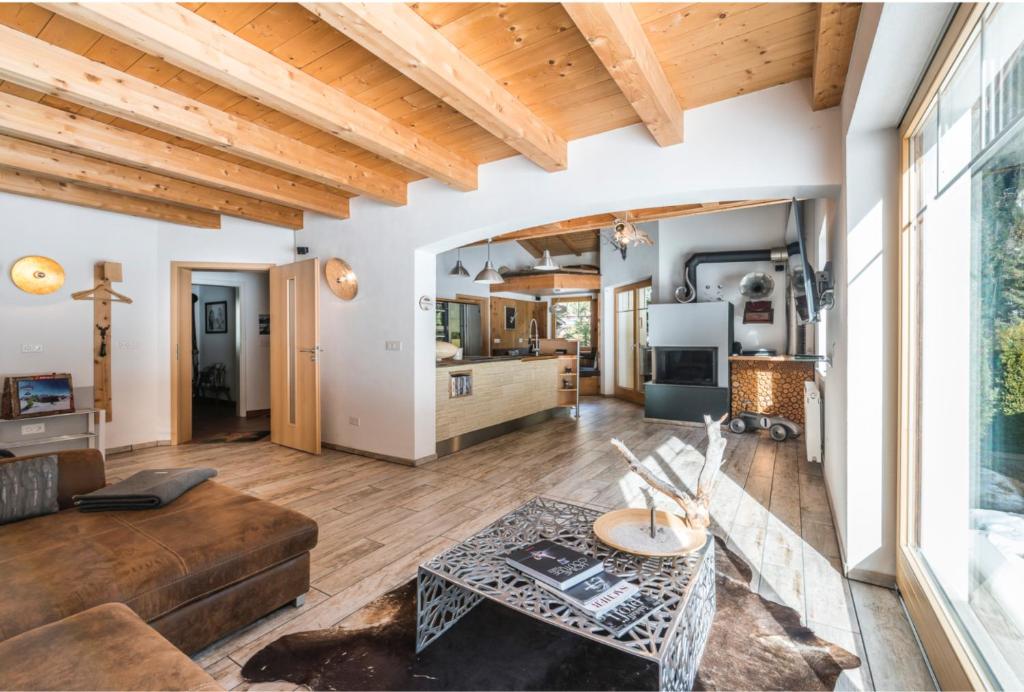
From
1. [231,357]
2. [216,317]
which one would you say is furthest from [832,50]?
[216,317]

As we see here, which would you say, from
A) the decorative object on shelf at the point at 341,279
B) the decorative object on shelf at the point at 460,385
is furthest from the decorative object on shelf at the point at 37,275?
the decorative object on shelf at the point at 460,385

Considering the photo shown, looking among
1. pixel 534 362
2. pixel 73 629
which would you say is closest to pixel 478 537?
pixel 73 629

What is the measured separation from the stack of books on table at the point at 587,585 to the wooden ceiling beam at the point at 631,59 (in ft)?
6.61

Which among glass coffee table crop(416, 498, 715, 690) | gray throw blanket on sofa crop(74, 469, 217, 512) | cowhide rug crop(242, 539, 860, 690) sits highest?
gray throw blanket on sofa crop(74, 469, 217, 512)

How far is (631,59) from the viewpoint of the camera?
211cm

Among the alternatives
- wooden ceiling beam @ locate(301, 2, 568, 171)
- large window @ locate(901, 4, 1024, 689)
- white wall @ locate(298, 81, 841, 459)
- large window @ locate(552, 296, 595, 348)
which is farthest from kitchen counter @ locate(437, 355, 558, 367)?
large window @ locate(552, 296, 595, 348)

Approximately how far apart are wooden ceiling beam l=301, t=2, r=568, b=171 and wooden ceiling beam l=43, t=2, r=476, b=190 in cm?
66

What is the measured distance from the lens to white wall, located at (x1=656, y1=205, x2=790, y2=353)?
20.4 ft

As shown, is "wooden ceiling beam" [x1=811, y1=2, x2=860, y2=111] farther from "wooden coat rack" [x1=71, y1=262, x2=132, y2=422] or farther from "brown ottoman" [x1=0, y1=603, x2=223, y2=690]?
"wooden coat rack" [x1=71, y1=262, x2=132, y2=422]

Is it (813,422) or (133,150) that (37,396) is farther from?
(813,422)

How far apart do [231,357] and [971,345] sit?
29.7 ft

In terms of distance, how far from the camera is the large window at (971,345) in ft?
4.04

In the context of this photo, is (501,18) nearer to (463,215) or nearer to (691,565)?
(463,215)

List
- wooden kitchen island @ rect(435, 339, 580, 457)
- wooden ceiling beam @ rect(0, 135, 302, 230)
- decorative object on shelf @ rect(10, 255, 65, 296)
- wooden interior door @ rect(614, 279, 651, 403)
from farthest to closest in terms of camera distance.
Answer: wooden interior door @ rect(614, 279, 651, 403) < wooden kitchen island @ rect(435, 339, 580, 457) < decorative object on shelf @ rect(10, 255, 65, 296) < wooden ceiling beam @ rect(0, 135, 302, 230)
